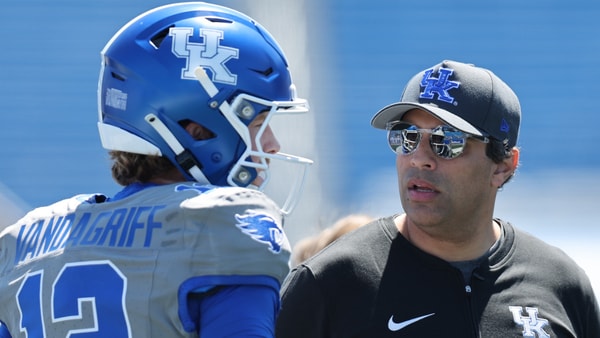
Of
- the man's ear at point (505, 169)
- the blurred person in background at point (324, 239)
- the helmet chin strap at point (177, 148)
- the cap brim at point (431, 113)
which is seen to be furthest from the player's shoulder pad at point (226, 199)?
the blurred person in background at point (324, 239)

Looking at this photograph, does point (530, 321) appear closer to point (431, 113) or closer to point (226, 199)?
point (431, 113)

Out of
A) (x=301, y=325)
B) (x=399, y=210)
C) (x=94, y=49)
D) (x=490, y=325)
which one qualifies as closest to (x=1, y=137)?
(x=94, y=49)

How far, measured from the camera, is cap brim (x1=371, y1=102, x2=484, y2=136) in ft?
7.62

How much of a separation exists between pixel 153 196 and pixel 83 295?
20cm

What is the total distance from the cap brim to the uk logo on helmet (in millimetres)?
637

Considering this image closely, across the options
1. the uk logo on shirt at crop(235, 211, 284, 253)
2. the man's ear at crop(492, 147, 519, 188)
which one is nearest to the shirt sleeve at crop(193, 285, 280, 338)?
the uk logo on shirt at crop(235, 211, 284, 253)

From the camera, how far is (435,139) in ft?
7.77

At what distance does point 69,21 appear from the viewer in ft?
13.5

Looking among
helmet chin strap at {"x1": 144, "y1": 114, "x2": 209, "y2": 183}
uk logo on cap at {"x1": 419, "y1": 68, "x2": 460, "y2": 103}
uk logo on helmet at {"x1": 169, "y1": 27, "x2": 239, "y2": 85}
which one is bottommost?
helmet chin strap at {"x1": 144, "y1": 114, "x2": 209, "y2": 183}

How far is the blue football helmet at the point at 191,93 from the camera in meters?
1.81

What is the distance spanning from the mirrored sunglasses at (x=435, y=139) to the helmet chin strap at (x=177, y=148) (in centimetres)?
74

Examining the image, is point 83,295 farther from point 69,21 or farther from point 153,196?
point 69,21

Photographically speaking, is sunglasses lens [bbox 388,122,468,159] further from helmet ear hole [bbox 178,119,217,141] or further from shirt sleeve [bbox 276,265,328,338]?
helmet ear hole [bbox 178,119,217,141]

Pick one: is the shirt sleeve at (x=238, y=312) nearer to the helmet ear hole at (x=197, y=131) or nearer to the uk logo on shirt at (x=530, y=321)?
the helmet ear hole at (x=197, y=131)
